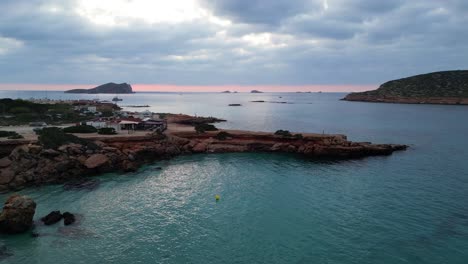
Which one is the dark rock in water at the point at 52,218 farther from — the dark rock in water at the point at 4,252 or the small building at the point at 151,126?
the small building at the point at 151,126

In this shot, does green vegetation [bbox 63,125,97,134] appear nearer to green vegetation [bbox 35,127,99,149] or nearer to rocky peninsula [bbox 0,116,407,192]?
rocky peninsula [bbox 0,116,407,192]

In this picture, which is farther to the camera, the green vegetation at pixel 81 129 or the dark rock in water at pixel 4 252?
the green vegetation at pixel 81 129

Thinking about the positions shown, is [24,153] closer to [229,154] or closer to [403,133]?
[229,154]

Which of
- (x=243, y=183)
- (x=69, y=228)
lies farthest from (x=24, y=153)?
(x=243, y=183)

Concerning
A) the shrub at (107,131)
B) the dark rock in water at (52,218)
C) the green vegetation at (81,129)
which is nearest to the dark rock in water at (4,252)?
the dark rock in water at (52,218)

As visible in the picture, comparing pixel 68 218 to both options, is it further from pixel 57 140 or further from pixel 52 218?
pixel 57 140

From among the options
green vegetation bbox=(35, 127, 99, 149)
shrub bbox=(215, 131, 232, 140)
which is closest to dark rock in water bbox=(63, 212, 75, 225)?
green vegetation bbox=(35, 127, 99, 149)
